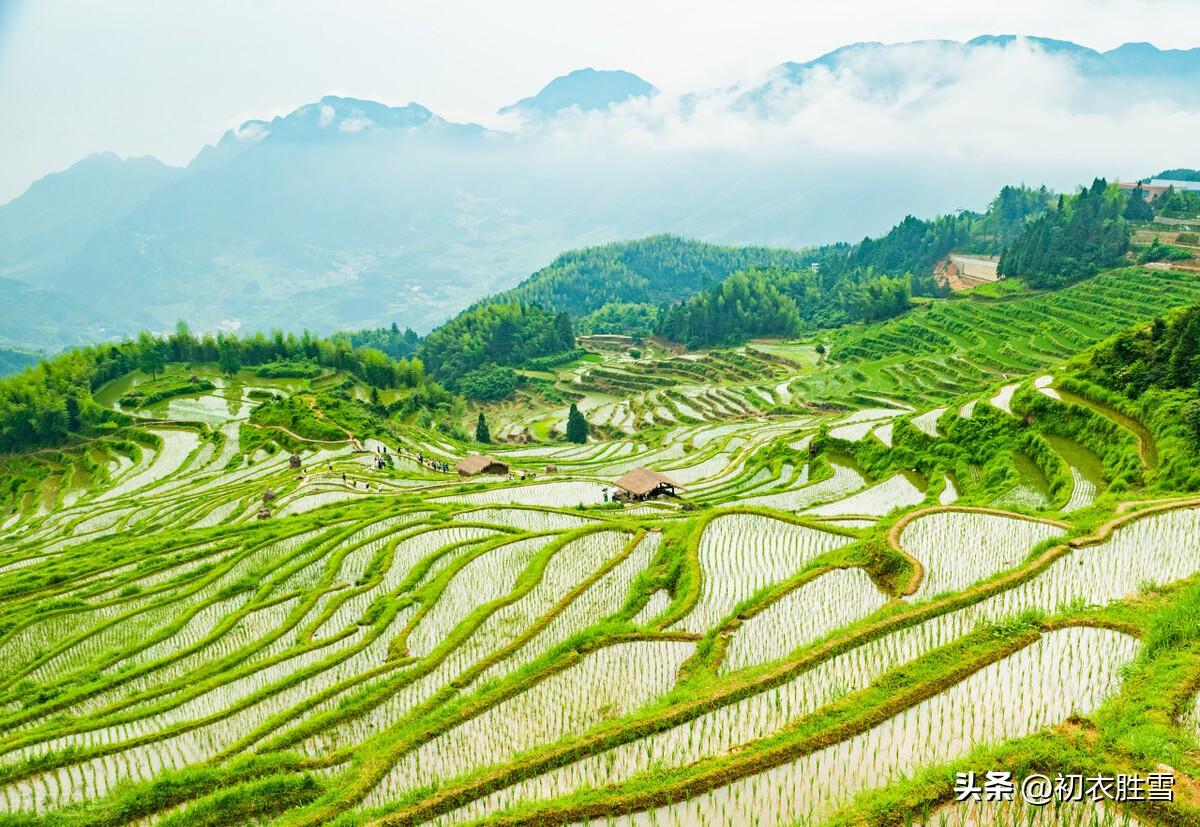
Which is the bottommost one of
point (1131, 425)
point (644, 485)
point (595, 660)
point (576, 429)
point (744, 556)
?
point (576, 429)

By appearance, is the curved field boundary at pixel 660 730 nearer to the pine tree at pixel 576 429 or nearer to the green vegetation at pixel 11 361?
the pine tree at pixel 576 429

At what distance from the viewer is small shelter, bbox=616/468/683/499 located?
108 feet

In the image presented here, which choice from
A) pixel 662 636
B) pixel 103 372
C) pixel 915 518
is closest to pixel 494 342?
pixel 103 372

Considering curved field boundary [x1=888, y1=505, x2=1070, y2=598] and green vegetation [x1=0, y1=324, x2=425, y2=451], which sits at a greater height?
green vegetation [x1=0, y1=324, x2=425, y2=451]

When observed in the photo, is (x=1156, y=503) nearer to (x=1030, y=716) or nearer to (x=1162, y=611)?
(x=1162, y=611)

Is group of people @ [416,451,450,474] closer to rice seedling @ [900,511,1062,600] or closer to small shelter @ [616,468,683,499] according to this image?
small shelter @ [616,468,683,499]

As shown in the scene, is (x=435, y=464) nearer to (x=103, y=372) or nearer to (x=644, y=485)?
(x=644, y=485)

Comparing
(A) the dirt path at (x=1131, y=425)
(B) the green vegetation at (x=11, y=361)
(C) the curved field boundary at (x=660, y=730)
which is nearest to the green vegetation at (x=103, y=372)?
(C) the curved field boundary at (x=660, y=730)

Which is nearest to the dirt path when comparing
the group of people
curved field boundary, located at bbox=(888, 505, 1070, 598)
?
curved field boundary, located at bbox=(888, 505, 1070, 598)

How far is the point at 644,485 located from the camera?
1325 inches

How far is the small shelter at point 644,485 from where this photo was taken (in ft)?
108

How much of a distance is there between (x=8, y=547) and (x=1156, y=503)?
47.3 meters

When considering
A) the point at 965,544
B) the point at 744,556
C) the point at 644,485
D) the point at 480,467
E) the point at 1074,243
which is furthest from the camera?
the point at 1074,243

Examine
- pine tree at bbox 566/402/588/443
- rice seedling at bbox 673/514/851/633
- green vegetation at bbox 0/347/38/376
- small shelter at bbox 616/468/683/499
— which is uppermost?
green vegetation at bbox 0/347/38/376
